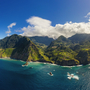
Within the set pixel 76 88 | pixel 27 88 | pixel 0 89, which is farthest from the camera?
pixel 76 88

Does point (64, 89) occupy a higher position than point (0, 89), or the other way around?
point (0, 89)

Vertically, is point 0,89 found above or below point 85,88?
above

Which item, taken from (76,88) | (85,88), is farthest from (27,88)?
(85,88)

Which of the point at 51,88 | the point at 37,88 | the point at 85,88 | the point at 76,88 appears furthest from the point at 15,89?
the point at 85,88

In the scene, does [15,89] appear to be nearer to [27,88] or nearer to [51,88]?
[27,88]

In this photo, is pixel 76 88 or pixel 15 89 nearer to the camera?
pixel 15 89

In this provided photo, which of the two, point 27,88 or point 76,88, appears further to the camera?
point 76,88

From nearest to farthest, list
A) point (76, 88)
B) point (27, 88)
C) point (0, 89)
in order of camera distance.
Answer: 1. point (0, 89)
2. point (27, 88)
3. point (76, 88)

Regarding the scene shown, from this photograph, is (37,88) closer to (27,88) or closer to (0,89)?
(27,88)
